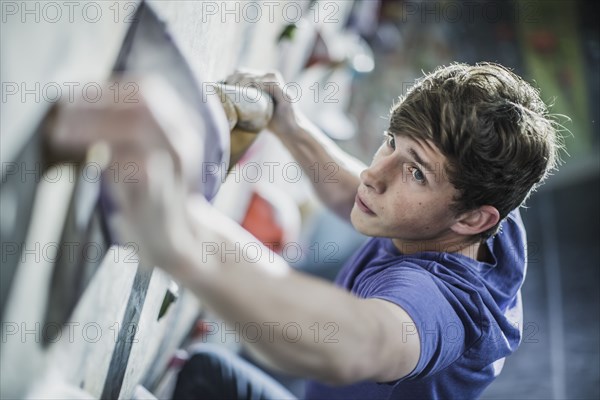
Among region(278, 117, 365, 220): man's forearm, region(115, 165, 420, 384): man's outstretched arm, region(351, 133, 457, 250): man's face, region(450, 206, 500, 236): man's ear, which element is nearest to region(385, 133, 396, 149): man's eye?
region(351, 133, 457, 250): man's face

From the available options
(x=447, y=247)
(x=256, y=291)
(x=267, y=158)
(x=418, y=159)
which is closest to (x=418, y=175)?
(x=418, y=159)

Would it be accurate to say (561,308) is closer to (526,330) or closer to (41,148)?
(526,330)

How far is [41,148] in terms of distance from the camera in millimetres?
614

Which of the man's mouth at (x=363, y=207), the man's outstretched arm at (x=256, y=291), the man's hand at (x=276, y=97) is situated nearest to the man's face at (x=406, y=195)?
the man's mouth at (x=363, y=207)

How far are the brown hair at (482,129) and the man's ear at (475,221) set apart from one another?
0.05 ft

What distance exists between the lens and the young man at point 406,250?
573mm

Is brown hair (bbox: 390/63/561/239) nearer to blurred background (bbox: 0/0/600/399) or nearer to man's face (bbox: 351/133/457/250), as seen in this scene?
man's face (bbox: 351/133/457/250)

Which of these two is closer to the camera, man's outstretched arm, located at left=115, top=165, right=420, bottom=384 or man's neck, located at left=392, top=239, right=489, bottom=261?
man's outstretched arm, located at left=115, top=165, right=420, bottom=384

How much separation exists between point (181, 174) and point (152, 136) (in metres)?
0.03

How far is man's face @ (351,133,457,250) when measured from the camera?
0.95 m

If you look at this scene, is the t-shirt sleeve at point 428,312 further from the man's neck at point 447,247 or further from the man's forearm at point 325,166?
the man's forearm at point 325,166

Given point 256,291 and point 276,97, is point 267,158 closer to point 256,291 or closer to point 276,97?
point 276,97

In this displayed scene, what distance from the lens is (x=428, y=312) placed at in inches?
31.2

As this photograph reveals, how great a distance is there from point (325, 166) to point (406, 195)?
1.12 ft
